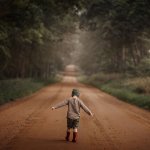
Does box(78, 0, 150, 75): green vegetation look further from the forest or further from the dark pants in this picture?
the dark pants

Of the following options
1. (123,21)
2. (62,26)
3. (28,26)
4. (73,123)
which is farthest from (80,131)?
(62,26)

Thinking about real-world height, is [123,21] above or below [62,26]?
below

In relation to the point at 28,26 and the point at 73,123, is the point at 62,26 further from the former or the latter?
the point at 73,123

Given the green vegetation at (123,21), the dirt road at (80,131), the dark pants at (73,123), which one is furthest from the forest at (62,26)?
the dark pants at (73,123)

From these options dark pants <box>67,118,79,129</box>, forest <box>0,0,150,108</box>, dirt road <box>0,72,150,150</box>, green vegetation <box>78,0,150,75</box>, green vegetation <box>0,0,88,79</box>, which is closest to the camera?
dirt road <box>0,72,150,150</box>

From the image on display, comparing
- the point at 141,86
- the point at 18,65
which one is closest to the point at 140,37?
the point at 141,86

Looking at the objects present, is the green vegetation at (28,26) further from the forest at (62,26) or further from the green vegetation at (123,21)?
the green vegetation at (123,21)

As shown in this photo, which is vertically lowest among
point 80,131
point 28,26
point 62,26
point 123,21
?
point 80,131

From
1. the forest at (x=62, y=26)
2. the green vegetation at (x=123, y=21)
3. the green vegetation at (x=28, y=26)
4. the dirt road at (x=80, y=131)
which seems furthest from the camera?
the green vegetation at (x=123, y=21)

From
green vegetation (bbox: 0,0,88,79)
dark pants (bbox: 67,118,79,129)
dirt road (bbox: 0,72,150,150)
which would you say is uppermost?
green vegetation (bbox: 0,0,88,79)

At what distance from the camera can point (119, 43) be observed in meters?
42.8

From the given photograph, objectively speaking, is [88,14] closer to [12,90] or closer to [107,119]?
[12,90]

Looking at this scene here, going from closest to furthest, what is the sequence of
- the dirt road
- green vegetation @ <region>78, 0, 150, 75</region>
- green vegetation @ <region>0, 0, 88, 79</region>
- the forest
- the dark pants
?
the dirt road → the dark pants → green vegetation @ <region>0, 0, 88, 79</region> → the forest → green vegetation @ <region>78, 0, 150, 75</region>

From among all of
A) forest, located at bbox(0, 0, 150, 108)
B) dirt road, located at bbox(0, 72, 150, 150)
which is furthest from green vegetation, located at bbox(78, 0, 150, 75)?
dirt road, located at bbox(0, 72, 150, 150)
